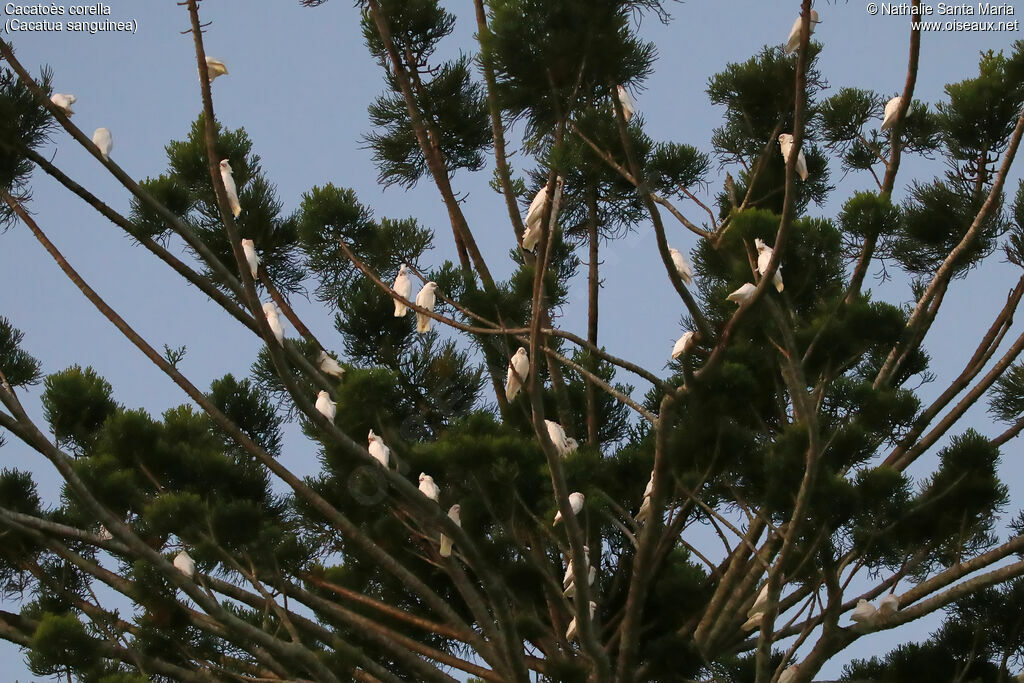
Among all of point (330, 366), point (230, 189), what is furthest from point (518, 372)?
point (230, 189)

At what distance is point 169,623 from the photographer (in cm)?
609

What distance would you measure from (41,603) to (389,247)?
236cm

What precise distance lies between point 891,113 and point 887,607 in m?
2.46

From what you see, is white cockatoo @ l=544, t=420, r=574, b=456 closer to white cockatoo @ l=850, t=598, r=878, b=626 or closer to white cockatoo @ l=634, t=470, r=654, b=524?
white cockatoo @ l=634, t=470, r=654, b=524

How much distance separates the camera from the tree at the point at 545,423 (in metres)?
5.38

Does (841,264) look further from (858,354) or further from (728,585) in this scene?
(728,585)

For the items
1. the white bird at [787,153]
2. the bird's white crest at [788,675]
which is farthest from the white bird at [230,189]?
the bird's white crest at [788,675]

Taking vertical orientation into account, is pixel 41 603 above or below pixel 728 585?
above

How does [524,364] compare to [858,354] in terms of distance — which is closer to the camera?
[858,354]

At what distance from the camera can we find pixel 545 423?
4.91m

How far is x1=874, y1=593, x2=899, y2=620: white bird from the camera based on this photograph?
573 centimetres

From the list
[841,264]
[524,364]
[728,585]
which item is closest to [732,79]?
[841,264]

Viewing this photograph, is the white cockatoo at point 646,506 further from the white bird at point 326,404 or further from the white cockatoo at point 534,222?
the white bird at point 326,404

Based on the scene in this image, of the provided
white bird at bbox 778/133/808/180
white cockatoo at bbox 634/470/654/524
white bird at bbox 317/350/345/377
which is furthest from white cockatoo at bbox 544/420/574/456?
white bird at bbox 778/133/808/180
